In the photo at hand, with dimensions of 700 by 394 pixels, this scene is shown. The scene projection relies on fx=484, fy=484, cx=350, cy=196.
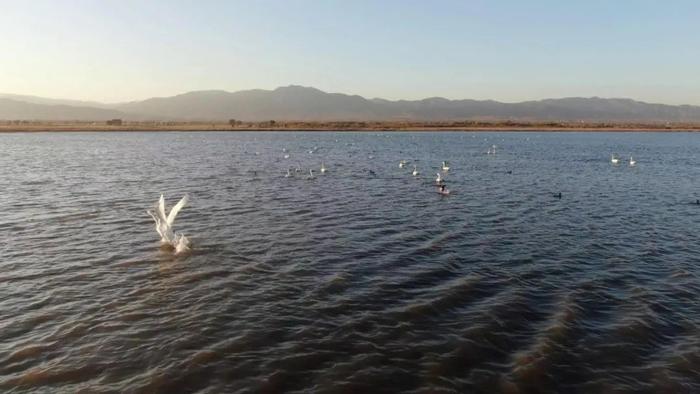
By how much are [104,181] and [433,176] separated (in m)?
25.6

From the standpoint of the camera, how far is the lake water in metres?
9.31

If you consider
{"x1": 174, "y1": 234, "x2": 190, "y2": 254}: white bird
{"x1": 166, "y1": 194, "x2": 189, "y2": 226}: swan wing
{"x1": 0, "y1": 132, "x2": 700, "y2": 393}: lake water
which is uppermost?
{"x1": 166, "y1": 194, "x2": 189, "y2": 226}: swan wing

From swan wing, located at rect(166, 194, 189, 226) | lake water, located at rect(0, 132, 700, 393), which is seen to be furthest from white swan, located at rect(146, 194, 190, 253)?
lake water, located at rect(0, 132, 700, 393)

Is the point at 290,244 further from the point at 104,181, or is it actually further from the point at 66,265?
the point at 104,181

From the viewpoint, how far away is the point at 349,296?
42.8ft

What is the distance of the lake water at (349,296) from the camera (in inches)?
367

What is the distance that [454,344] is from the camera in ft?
34.3

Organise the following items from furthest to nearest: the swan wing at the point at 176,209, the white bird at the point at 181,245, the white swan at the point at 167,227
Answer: the swan wing at the point at 176,209, the white swan at the point at 167,227, the white bird at the point at 181,245

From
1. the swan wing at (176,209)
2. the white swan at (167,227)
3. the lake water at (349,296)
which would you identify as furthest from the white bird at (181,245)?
the swan wing at (176,209)

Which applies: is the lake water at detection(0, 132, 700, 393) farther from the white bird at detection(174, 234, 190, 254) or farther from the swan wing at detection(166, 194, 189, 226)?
the swan wing at detection(166, 194, 189, 226)

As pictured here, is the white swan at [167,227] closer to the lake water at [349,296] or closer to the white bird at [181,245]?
the white bird at [181,245]

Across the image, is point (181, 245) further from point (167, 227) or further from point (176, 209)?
point (176, 209)

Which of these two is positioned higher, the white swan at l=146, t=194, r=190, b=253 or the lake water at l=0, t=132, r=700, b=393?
the white swan at l=146, t=194, r=190, b=253

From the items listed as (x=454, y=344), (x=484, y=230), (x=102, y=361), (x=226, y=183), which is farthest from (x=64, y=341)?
(x=226, y=183)
